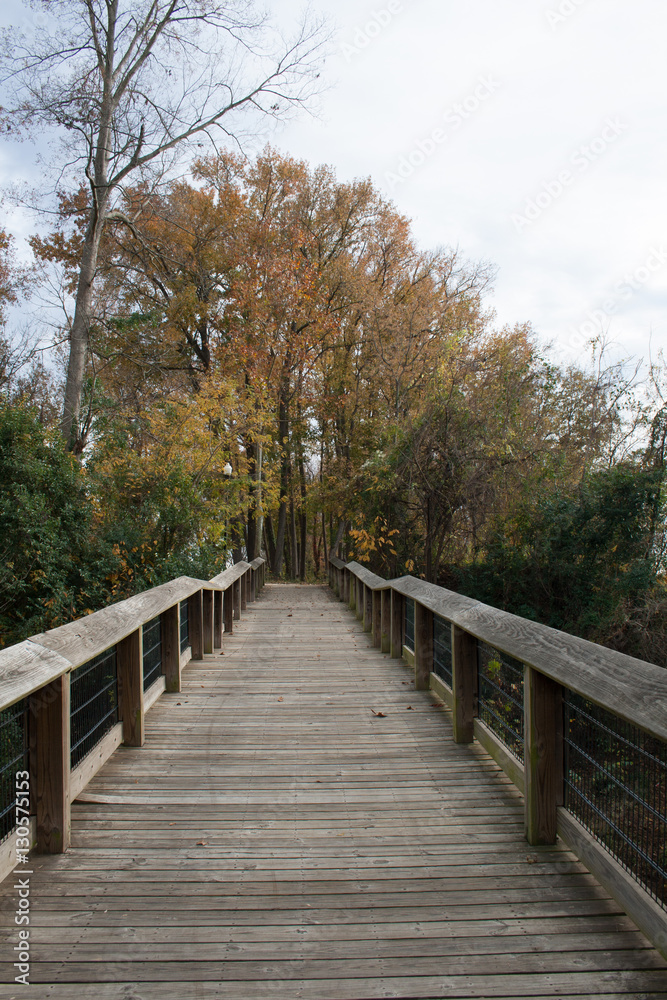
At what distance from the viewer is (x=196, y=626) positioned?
638 cm

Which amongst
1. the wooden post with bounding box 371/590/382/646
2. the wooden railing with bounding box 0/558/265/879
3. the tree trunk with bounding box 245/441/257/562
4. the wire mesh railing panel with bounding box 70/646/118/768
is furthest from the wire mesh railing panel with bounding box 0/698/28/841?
the tree trunk with bounding box 245/441/257/562

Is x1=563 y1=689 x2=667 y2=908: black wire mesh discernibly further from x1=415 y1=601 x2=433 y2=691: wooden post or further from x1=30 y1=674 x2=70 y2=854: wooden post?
x1=415 y1=601 x2=433 y2=691: wooden post

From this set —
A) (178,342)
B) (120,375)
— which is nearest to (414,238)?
(178,342)

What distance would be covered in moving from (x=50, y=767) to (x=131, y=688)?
1.18 m

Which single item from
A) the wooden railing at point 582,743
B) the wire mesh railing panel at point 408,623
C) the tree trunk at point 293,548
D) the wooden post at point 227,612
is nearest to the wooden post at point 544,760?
the wooden railing at point 582,743

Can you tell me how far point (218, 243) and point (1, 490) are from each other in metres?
13.7

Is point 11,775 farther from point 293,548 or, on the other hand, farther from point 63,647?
point 293,548

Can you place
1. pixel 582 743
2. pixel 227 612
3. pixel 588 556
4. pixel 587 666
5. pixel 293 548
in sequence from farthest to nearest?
pixel 293 548 < pixel 588 556 < pixel 227 612 < pixel 582 743 < pixel 587 666

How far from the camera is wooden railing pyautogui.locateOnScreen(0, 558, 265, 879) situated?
232 cm

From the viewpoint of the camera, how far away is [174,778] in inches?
128

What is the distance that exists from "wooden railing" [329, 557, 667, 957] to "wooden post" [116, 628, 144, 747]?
186cm

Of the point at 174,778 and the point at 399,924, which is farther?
the point at 174,778

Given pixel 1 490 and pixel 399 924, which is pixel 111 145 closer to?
pixel 1 490

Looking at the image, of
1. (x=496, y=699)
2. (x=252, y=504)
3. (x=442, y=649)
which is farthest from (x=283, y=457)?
(x=496, y=699)
